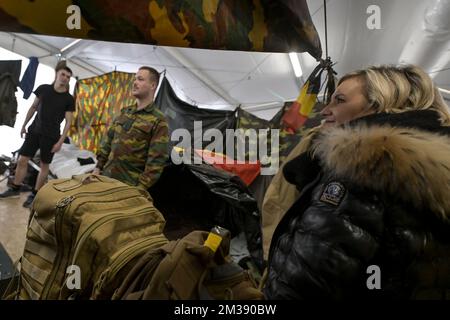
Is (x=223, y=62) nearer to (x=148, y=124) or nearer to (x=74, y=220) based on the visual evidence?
(x=148, y=124)

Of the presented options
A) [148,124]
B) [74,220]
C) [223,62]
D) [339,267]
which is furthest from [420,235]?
[223,62]

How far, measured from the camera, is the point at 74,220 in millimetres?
647

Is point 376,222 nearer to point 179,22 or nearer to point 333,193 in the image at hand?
point 333,193

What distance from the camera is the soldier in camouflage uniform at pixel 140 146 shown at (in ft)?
5.10

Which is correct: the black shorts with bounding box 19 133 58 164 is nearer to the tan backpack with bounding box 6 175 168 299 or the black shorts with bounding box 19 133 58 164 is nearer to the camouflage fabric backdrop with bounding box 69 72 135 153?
the camouflage fabric backdrop with bounding box 69 72 135 153

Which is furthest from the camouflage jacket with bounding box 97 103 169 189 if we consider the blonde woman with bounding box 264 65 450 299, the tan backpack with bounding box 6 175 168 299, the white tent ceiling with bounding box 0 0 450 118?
the white tent ceiling with bounding box 0 0 450 118

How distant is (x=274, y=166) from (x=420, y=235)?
8.49 ft

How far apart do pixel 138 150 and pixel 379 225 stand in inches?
53.6

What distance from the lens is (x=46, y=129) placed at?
7.77 ft

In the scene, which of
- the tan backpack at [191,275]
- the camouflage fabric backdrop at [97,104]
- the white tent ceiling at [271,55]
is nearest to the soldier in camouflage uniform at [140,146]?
the tan backpack at [191,275]

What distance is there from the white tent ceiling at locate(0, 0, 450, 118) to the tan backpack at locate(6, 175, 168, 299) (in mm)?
2545

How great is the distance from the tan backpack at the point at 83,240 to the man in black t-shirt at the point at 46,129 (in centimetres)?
191

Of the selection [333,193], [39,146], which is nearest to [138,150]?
[333,193]

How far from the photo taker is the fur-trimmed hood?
1.64 ft
